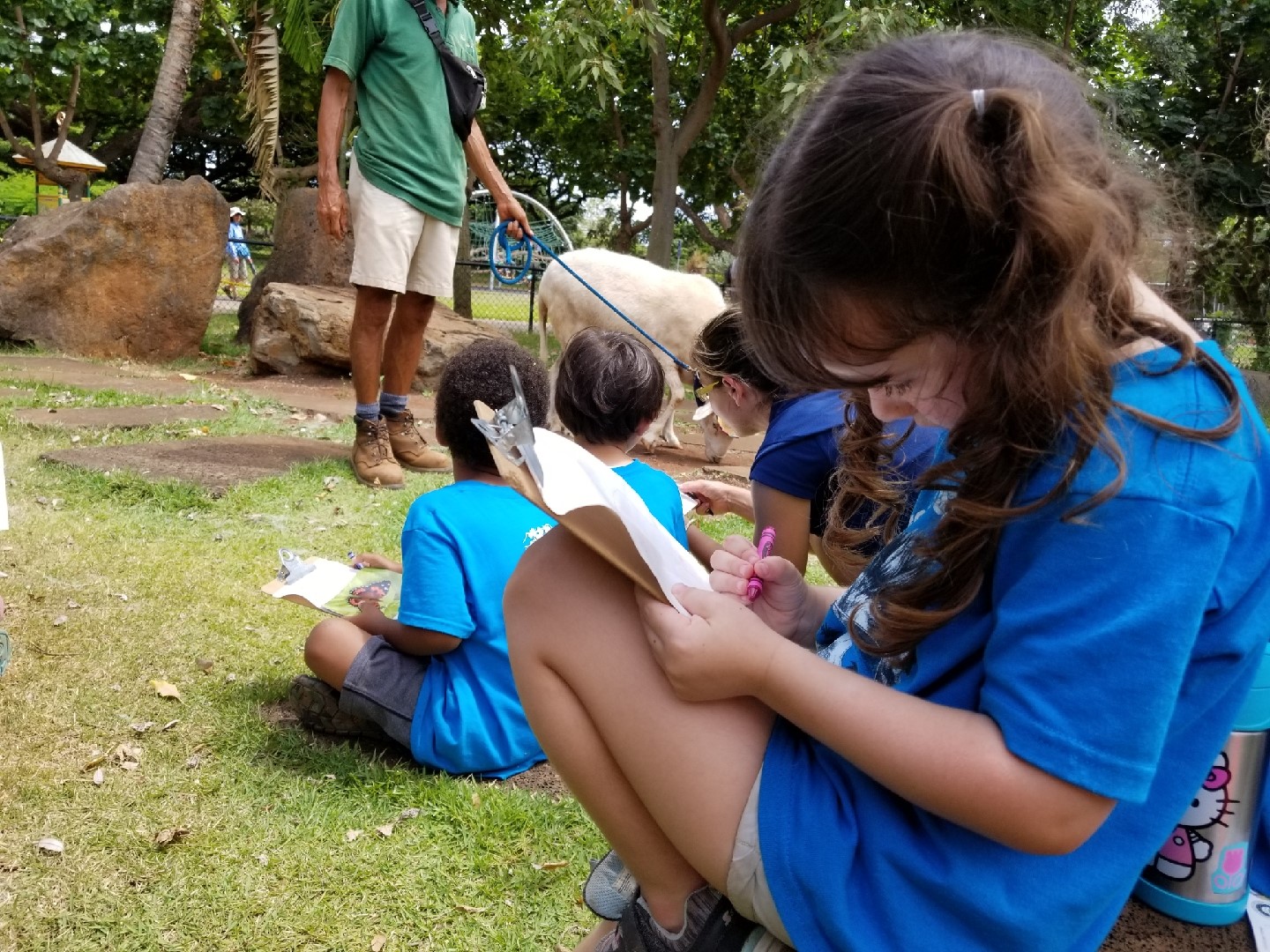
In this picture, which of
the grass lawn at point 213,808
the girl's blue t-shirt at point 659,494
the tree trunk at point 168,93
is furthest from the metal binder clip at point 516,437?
the tree trunk at point 168,93

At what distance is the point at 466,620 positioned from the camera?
2.22 metres

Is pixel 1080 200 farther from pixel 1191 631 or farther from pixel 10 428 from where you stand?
pixel 10 428

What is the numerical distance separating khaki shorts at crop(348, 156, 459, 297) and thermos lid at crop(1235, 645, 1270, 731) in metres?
3.83

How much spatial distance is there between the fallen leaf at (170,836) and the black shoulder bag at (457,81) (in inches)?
142

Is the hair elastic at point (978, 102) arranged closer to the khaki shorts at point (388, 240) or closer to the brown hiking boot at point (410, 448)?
the khaki shorts at point (388, 240)

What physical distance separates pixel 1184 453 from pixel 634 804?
725 mm

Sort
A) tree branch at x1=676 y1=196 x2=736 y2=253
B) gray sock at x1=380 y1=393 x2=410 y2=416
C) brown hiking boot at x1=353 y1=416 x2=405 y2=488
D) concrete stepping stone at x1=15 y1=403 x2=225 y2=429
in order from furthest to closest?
1. tree branch at x1=676 y1=196 x2=736 y2=253
2. concrete stepping stone at x1=15 y1=403 x2=225 y2=429
3. gray sock at x1=380 y1=393 x2=410 y2=416
4. brown hiking boot at x1=353 y1=416 x2=405 y2=488

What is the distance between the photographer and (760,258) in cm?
112

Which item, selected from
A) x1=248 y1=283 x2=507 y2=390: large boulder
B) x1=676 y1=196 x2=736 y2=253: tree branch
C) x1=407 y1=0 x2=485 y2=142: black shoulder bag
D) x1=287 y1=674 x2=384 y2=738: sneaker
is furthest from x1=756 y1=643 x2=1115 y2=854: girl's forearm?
x1=676 y1=196 x2=736 y2=253: tree branch

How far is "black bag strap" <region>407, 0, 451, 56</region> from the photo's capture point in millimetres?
4605

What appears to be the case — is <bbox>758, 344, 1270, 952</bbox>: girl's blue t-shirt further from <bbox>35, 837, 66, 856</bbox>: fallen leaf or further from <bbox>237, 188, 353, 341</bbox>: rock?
<bbox>237, 188, 353, 341</bbox>: rock

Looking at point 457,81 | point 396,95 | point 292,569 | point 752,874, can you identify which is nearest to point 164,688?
point 292,569

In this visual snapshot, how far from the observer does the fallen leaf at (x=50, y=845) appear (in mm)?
1880

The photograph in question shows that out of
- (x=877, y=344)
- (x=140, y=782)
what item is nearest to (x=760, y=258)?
(x=877, y=344)
